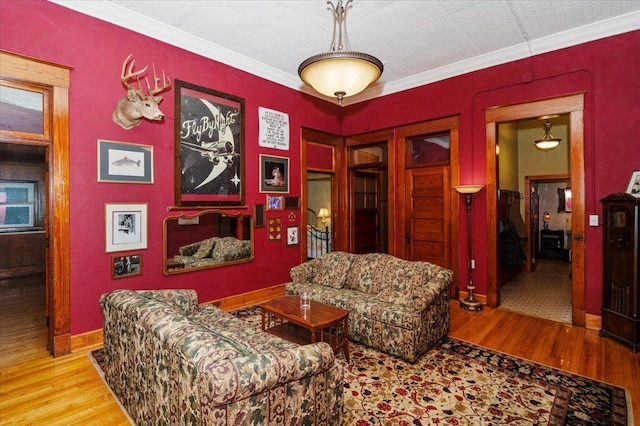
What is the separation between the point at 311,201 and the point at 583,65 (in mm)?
6402

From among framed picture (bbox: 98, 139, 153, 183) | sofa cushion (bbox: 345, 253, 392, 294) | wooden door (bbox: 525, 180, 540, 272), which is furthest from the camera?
wooden door (bbox: 525, 180, 540, 272)

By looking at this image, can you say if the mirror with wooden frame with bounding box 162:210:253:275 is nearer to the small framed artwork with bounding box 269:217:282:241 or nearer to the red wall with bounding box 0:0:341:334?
the red wall with bounding box 0:0:341:334

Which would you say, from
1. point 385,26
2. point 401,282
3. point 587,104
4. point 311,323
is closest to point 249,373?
point 311,323

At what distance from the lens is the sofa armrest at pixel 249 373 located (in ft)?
4.77

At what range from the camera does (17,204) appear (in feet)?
22.4

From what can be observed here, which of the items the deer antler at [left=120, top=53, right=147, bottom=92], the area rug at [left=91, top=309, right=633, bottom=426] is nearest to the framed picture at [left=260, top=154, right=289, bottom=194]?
the deer antler at [left=120, top=53, right=147, bottom=92]

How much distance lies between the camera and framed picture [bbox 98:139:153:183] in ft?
11.7

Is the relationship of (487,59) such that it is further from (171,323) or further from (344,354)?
(171,323)

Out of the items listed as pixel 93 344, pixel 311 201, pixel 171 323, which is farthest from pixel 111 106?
pixel 311 201

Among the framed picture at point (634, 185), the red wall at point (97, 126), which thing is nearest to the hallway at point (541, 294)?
the framed picture at point (634, 185)

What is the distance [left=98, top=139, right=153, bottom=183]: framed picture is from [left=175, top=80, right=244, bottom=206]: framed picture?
38 centimetres

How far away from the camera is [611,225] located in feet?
12.2

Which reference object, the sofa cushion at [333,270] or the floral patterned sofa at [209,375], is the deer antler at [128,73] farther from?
the sofa cushion at [333,270]

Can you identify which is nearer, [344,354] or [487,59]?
[344,354]
